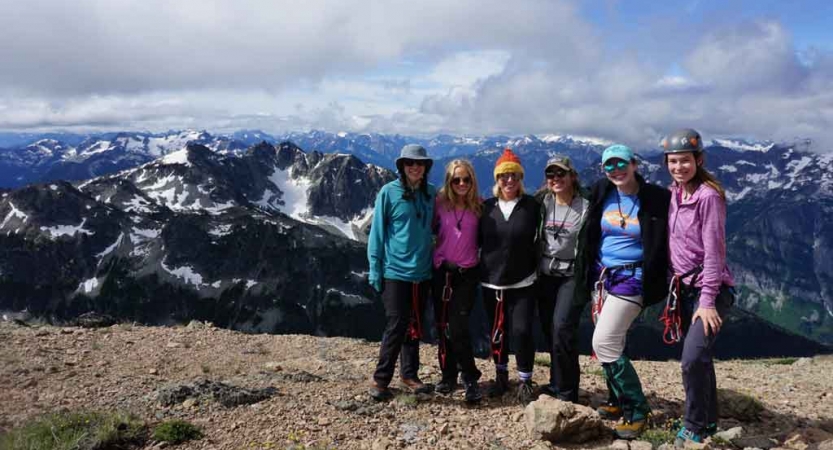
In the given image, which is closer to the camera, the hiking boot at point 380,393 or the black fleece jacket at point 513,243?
the black fleece jacket at point 513,243

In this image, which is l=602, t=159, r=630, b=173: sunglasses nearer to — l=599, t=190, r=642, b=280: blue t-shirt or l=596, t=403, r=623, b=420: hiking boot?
l=599, t=190, r=642, b=280: blue t-shirt

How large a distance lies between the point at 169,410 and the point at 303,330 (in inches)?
6910

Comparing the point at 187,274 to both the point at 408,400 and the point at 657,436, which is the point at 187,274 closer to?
the point at 408,400

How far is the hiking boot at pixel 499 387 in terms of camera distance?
9617mm

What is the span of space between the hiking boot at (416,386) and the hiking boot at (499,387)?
117 centimetres

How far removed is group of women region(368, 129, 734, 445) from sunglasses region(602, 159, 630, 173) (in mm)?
16

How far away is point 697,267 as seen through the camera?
6.93m

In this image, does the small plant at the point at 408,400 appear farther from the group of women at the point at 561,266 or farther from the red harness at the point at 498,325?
the red harness at the point at 498,325

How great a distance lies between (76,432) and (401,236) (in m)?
5.93

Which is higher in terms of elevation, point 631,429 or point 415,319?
point 415,319

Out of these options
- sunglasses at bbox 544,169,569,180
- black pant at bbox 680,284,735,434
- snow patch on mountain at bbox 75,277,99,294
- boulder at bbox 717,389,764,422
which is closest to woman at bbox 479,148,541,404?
sunglasses at bbox 544,169,569,180

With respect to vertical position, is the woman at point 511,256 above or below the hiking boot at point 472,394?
above

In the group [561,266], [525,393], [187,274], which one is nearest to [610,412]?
[525,393]

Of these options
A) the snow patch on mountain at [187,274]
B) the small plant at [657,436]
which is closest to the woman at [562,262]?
the small plant at [657,436]
